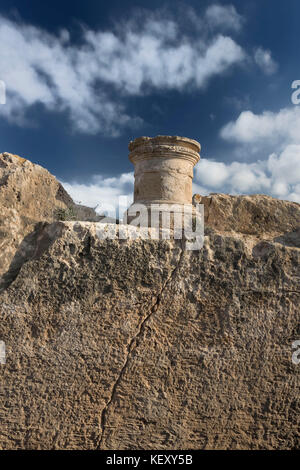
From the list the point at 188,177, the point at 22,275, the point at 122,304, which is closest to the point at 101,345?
the point at 122,304

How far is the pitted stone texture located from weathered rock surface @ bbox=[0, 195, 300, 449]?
14.3 feet

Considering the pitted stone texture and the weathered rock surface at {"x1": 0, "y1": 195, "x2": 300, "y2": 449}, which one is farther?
the pitted stone texture

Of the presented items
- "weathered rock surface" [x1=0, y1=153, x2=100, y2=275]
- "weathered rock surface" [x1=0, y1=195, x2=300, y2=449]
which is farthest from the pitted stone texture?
"weathered rock surface" [x1=0, y1=195, x2=300, y2=449]

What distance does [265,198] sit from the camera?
23.0ft

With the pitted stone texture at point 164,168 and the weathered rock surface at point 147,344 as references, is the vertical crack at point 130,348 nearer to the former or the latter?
the weathered rock surface at point 147,344

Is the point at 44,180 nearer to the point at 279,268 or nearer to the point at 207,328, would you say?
the point at 207,328

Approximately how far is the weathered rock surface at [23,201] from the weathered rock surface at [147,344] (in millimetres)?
91

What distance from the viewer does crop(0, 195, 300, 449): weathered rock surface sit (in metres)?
1.96

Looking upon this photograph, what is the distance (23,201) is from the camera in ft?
7.73

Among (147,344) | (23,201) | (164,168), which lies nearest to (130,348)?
(147,344)

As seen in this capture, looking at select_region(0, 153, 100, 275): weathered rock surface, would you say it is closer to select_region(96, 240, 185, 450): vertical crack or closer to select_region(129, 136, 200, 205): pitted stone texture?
select_region(96, 240, 185, 450): vertical crack

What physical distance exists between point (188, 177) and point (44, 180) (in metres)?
4.41

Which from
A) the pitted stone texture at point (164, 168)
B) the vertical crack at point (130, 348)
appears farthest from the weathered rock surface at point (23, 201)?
the pitted stone texture at point (164, 168)
